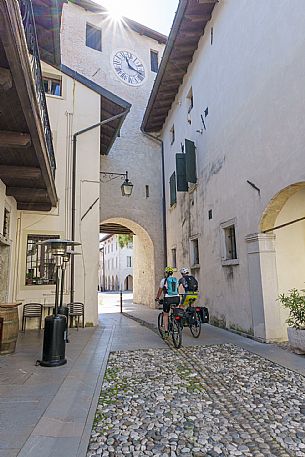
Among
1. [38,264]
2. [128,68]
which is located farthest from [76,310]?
[128,68]

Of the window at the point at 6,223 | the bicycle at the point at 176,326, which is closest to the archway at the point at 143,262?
the window at the point at 6,223

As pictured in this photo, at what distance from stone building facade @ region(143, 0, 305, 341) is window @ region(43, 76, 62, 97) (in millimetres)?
3907

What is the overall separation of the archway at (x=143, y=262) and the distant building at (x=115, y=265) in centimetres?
1952

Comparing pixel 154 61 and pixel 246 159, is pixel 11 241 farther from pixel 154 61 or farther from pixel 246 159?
pixel 154 61

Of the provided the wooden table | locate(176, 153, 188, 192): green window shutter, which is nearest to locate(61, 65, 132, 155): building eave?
locate(176, 153, 188, 192): green window shutter

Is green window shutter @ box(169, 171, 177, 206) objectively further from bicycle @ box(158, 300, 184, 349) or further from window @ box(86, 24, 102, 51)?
window @ box(86, 24, 102, 51)

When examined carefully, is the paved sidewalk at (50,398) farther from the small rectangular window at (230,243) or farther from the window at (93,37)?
the window at (93,37)

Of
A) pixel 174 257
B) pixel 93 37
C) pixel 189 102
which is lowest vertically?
pixel 174 257

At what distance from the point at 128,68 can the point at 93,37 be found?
6.92 feet

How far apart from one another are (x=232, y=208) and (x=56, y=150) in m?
5.38

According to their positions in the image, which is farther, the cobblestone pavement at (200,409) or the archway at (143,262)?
the archway at (143,262)

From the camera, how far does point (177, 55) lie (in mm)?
11242

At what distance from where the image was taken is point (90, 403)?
344cm

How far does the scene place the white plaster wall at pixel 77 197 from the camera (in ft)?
28.3
